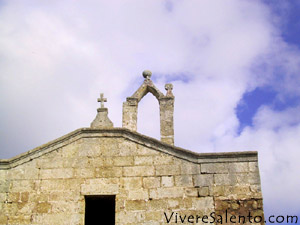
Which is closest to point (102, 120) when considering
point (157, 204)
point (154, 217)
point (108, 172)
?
point (108, 172)

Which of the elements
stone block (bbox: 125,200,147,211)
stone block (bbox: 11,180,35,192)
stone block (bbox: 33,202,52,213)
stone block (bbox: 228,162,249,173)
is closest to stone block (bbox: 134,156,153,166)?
stone block (bbox: 125,200,147,211)

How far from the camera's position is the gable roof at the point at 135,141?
857cm

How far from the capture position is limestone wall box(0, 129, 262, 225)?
827 cm

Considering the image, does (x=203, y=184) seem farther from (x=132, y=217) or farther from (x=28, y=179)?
(x=28, y=179)

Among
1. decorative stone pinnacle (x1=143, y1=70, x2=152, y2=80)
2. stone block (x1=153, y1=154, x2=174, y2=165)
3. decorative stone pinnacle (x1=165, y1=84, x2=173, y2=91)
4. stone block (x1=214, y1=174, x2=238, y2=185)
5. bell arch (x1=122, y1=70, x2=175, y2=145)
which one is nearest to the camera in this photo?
stone block (x1=214, y1=174, x2=238, y2=185)

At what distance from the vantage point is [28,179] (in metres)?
8.62

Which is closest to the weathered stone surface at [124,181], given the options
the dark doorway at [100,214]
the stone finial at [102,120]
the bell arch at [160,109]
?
the stone finial at [102,120]

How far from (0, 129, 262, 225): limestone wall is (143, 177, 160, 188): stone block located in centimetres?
2

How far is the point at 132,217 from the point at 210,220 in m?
1.49

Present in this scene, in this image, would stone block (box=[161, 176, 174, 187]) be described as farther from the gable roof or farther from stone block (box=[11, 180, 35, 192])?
stone block (box=[11, 180, 35, 192])

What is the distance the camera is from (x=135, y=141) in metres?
8.85

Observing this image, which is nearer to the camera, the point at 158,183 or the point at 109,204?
the point at 158,183

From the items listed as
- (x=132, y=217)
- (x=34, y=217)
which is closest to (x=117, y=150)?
(x=132, y=217)

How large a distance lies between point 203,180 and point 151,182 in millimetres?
1034
